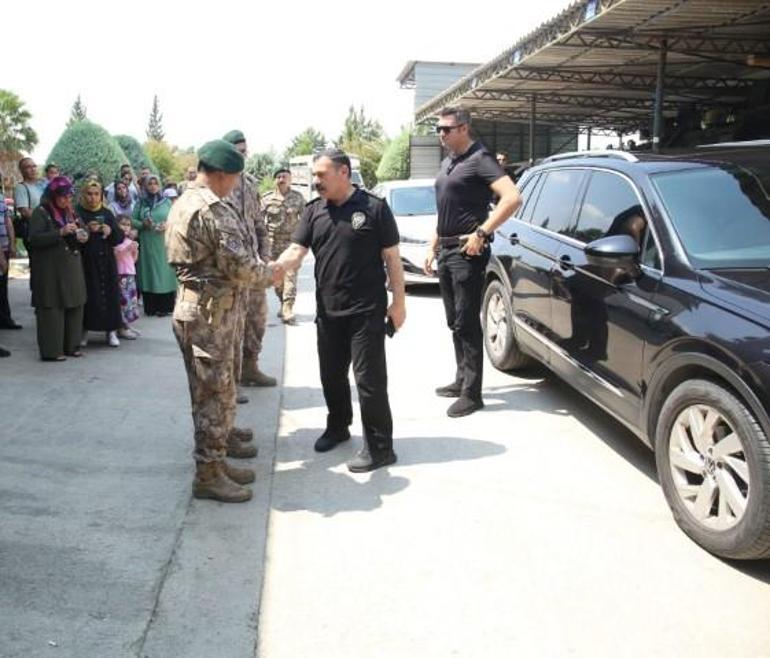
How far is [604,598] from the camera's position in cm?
300

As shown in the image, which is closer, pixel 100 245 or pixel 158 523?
pixel 158 523

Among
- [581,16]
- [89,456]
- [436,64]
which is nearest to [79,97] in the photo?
[436,64]

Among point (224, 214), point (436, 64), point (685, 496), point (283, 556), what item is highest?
point (436, 64)

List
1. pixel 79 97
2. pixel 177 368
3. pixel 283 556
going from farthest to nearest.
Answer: pixel 79 97, pixel 177 368, pixel 283 556

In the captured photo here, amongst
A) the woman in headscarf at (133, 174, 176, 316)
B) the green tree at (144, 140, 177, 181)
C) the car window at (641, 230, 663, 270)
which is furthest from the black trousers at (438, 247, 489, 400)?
the green tree at (144, 140, 177, 181)

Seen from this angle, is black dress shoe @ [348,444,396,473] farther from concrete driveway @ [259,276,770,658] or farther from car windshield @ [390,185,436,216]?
car windshield @ [390,185,436,216]

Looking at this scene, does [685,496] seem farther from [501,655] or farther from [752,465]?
[501,655]

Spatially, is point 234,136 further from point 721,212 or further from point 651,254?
point 721,212

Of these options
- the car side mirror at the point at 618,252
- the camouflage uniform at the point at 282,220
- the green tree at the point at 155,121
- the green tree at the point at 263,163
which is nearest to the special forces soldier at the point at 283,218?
the camouflage uniform at the point at 282,220

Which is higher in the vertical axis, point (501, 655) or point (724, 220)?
point (724, 220)

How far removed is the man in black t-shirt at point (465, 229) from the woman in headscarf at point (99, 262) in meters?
3.54

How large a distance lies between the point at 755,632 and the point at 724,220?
199 cm

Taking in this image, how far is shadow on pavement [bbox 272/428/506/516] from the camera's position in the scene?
392 cm

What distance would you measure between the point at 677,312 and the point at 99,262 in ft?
18.4
